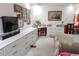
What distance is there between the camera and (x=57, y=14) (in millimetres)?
8312

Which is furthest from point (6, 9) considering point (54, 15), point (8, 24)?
point (54, 15)

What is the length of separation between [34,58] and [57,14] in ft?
26.1

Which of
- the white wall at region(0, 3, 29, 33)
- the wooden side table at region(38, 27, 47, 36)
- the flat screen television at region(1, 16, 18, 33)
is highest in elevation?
the white wall at region(0, 3, 29, 33)

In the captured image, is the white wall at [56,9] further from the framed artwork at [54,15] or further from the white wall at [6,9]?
the white wall at [6,9]

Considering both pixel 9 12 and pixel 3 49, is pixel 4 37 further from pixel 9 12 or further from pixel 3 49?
pixel 9 12

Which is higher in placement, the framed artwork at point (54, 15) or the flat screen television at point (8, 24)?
the framed artwork at point (54, 15)

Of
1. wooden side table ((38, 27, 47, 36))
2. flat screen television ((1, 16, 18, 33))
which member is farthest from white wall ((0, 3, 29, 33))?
wooden side table ((38, 27, 47, 36))

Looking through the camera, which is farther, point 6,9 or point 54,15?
point 54,15

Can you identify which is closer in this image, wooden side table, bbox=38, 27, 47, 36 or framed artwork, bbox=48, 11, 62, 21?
wooden side table, bbox=38, 27, 47, 36

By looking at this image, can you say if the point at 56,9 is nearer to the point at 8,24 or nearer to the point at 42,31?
the point at 42,31

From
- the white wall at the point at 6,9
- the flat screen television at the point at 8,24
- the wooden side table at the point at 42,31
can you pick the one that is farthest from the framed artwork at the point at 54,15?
the flat screen television at the point at 8,24

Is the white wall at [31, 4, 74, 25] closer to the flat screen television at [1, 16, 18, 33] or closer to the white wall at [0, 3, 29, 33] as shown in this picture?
the white wall at [0, 3, 29, 33]

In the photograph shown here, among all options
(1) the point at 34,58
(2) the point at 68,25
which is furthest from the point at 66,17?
(1) the point at 34,58

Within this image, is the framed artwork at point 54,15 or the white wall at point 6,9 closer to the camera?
the white wall at point 6,9
